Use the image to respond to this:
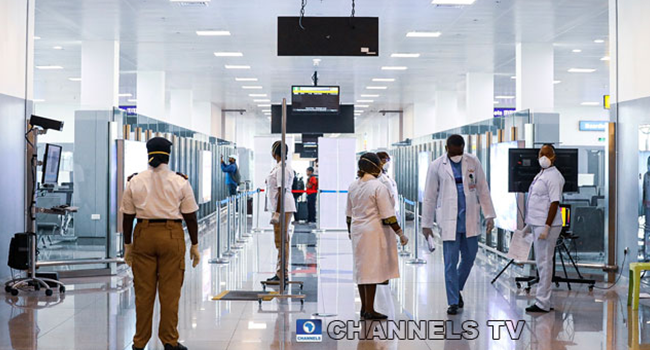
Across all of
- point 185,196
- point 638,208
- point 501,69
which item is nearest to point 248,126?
point 501,69

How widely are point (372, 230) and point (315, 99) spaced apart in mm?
11956

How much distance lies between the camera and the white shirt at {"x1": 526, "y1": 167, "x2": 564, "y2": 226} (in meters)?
7.48

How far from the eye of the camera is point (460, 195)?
750 centimetres

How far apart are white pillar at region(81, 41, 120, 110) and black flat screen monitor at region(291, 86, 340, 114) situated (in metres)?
4.76

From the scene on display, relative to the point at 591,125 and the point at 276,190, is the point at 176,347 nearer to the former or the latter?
the point at 276,190

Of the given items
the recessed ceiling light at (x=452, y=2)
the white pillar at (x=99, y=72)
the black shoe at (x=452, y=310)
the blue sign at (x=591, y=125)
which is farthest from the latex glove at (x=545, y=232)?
the blue sign at (x=591, y=125)

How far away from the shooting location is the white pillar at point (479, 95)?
19922 mm

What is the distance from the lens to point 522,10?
1223cm

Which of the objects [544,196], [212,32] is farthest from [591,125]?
[544,196]

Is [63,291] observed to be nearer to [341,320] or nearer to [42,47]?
[341,320]

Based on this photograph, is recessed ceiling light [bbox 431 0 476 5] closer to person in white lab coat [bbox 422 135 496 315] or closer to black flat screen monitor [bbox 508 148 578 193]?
black flat screen monitor [bbox 508 148 578 193]

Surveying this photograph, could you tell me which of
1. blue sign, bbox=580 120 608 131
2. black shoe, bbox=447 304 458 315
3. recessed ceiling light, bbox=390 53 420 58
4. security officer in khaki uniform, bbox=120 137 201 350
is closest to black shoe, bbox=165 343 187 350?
security officer in khaki uniform, bbox=120 137 201 350

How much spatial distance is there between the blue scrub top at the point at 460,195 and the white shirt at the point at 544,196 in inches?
30.6

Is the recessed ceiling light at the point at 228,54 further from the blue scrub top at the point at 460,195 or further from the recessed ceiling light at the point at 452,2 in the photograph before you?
the blue scrub top at the point at 460,195
